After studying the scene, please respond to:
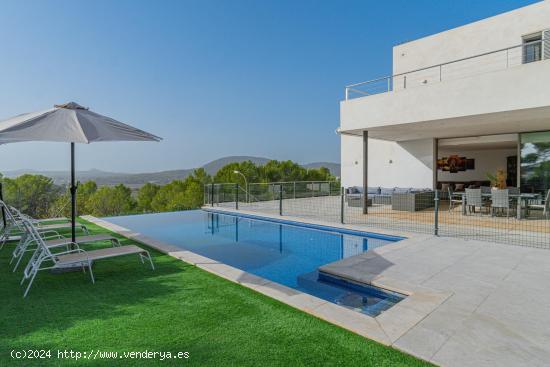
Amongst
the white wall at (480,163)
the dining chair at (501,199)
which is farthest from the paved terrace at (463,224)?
the white wall at (480,163)

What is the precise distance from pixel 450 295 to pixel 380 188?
13.2 m

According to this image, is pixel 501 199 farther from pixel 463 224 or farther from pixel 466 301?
pixel 466 301

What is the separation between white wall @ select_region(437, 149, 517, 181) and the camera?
20.4 meters

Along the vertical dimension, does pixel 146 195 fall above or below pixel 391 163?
below

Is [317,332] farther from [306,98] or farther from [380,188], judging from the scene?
[306,98]

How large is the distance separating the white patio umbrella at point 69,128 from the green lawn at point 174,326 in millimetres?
2113

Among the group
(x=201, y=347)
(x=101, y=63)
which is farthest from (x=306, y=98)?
(x=201, y=347)

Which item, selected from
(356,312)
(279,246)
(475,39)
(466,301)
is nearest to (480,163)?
(475,39)

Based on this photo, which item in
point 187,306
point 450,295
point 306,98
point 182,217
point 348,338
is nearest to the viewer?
point 348,338

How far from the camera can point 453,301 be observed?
404 centimetres

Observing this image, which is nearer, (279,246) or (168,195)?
(279,246)

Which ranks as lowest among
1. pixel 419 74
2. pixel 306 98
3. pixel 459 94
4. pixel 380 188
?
pixel 380 188

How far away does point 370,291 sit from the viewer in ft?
16.0

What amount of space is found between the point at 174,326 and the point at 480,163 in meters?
23.0
